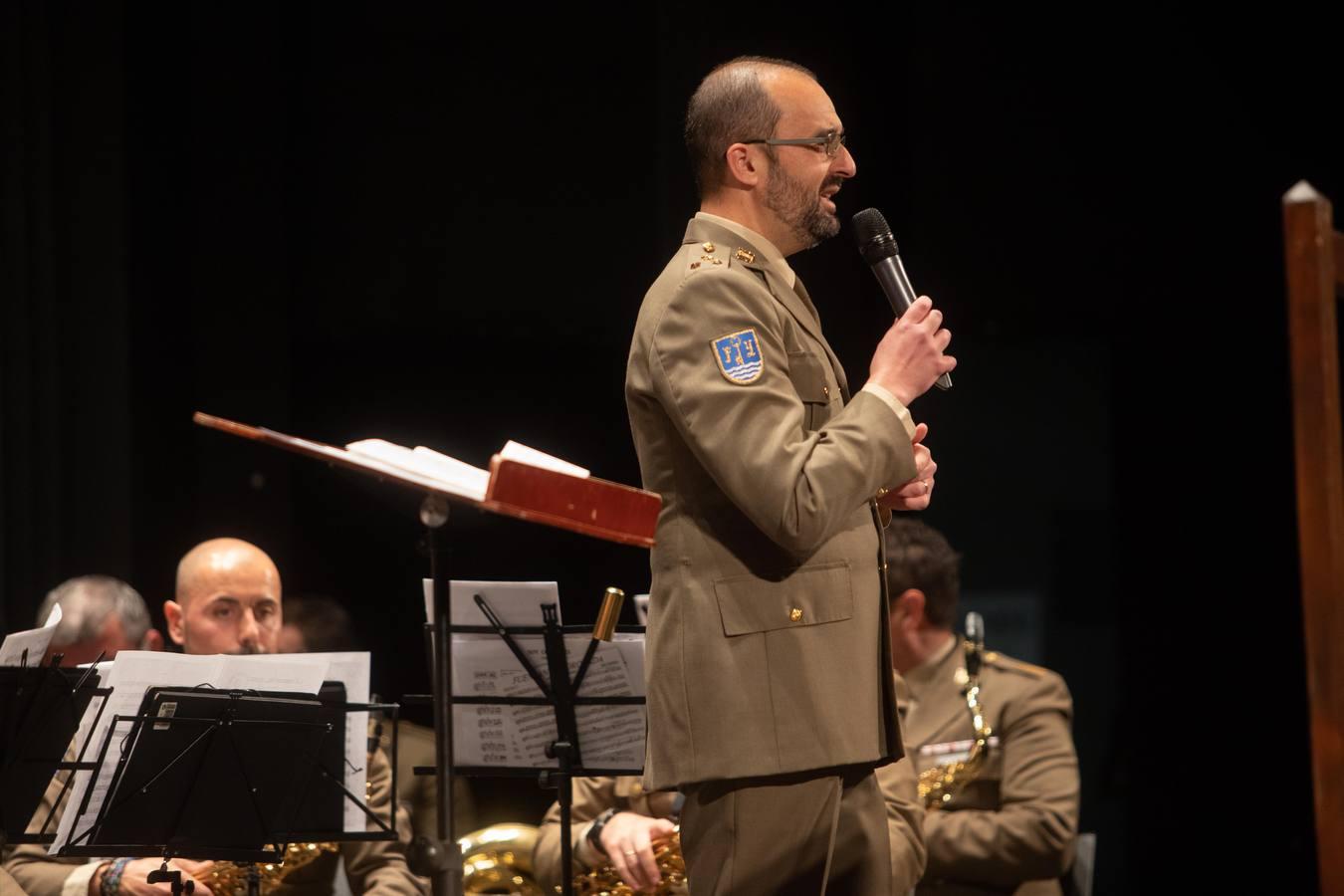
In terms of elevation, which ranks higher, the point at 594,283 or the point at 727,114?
the point at 594,283

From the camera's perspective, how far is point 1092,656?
18.5 ft

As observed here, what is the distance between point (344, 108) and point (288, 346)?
2.67ft

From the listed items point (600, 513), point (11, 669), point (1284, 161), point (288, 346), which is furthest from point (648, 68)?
point (600, 513)

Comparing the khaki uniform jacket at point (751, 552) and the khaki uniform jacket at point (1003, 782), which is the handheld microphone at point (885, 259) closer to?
the khaki uniform jacket at point (751, 552)

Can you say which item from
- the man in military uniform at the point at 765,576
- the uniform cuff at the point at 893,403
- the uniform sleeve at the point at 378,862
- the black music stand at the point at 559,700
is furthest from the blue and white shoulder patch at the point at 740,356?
the uniform sleeve at the point at 378,862

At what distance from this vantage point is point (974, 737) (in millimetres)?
4422

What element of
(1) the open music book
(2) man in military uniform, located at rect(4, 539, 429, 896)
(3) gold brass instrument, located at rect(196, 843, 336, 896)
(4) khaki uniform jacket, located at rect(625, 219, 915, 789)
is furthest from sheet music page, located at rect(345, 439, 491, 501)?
(3) gold brass instrument, located at rect(196, 843, 336, 896)

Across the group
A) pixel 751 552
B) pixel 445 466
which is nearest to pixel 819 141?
pixel 751 552

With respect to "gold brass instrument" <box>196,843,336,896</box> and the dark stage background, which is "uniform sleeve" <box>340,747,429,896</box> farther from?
the dark stage background

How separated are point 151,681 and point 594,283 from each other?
2576 millimetres

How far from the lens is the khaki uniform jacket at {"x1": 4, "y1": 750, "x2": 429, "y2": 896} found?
158 inches

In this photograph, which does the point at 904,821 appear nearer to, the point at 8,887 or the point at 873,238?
the point at 873,238

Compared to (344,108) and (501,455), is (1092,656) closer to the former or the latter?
(344,108)

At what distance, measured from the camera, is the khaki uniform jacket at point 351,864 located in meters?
4.02
